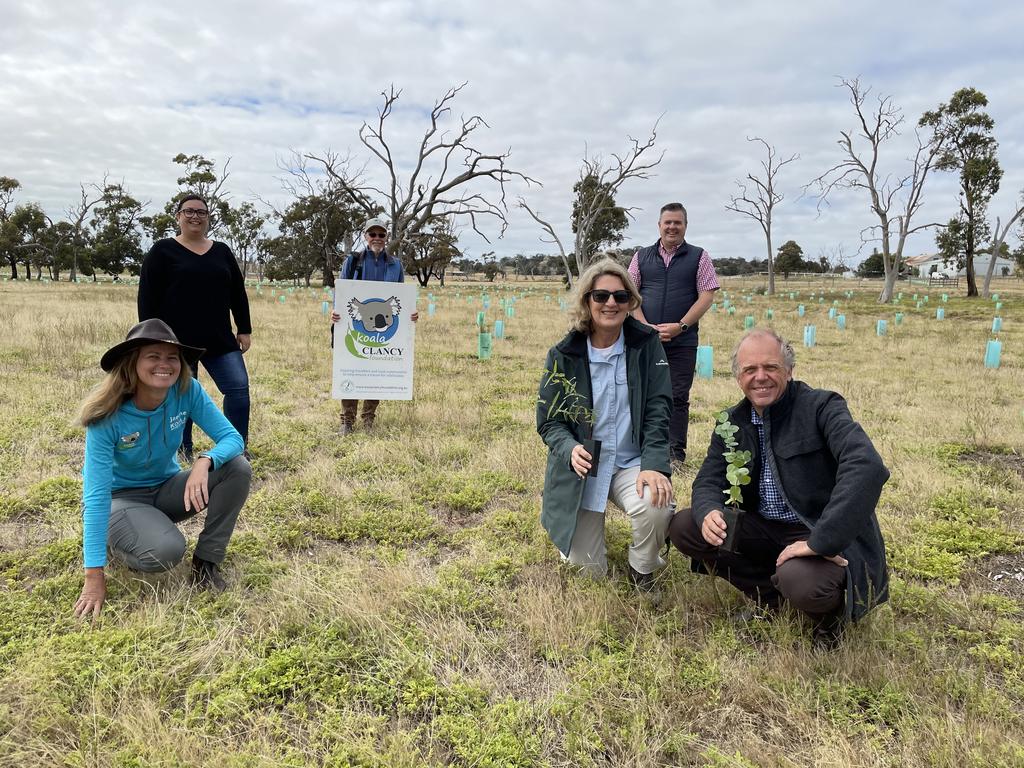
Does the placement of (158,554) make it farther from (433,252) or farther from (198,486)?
(433,252)

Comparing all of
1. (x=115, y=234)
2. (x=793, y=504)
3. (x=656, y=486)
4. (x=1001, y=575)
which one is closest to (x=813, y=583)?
(x=793, y=504)

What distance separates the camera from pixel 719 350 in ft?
44.1

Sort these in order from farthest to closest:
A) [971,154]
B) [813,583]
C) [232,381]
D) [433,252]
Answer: [433,252]
[971,154]
[232,381]
[813,583]

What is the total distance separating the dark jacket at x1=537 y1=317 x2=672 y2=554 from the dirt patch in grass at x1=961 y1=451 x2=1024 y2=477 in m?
3.96

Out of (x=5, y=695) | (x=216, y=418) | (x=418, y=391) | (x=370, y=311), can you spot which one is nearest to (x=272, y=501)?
(x=216, y=418)

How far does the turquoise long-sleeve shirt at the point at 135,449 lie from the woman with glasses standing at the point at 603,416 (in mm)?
1637

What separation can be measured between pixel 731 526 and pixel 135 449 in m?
2.86

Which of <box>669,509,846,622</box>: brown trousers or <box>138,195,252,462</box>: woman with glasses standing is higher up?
<box>138,195,252,462</box>: woman with glasses standing

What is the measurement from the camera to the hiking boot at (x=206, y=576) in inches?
120

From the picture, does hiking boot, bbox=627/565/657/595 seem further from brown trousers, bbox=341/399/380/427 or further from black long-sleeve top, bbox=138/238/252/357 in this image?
brown trousers, bbox=341/399/380/427

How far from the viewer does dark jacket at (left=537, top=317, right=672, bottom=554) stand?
3.08 metres

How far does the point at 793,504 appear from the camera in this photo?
2594mm

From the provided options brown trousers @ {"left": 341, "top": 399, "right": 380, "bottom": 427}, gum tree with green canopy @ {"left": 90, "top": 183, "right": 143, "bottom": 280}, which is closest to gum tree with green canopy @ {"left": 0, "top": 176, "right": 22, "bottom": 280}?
gum tree with green canopy @ {"left": 90, "top": 183, "right": 143, "bottom": 280}

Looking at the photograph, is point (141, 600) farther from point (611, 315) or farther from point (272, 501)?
point (611, 315)
